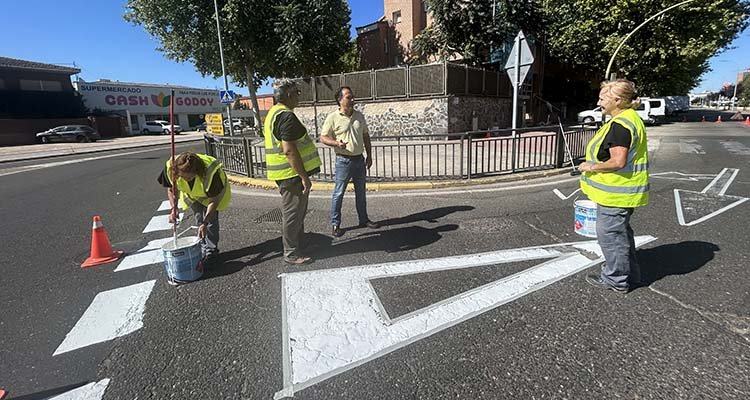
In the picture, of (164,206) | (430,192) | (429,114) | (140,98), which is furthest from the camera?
(140,98)

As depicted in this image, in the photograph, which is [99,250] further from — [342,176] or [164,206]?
[342,176]

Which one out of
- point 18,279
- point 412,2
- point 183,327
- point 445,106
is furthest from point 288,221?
point 412,2

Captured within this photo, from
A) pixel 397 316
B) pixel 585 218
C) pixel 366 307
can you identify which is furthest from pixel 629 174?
pixel 366 307

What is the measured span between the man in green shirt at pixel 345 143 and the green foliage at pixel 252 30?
20649 mm

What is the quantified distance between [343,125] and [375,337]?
287cm

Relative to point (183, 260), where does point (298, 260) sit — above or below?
below

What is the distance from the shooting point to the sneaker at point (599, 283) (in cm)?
315

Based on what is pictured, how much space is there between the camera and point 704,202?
5938 millimetres

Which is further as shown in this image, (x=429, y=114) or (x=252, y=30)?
(x=252, y=30)

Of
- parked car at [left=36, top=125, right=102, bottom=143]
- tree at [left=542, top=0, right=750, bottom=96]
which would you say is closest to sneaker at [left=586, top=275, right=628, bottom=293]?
tree at [left=542, top=0, right=750, bottom=96]

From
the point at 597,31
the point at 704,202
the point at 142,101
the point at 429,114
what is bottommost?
the point at 704,202

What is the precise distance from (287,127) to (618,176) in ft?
9.34

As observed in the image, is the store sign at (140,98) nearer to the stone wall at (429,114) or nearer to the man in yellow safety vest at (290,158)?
the stone wall at (429,114)

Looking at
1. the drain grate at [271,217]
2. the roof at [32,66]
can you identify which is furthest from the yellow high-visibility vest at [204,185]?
the roof at [32,66]
